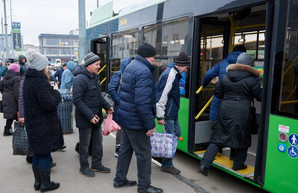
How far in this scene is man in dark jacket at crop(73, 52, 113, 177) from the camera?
4.03m

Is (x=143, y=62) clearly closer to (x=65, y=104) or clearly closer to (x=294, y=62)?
(x=294, y=62)

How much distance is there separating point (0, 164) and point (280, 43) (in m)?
4.69

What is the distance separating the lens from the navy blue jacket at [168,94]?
4.06 metres

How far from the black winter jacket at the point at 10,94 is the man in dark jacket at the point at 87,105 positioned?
2614mm

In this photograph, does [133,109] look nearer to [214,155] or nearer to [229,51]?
[214,155]

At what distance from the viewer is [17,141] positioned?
433 cm

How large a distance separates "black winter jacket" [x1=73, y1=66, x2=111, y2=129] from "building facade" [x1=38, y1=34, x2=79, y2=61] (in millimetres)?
101474

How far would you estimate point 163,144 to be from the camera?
13.1ft

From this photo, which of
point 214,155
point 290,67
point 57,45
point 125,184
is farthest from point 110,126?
point 57,45

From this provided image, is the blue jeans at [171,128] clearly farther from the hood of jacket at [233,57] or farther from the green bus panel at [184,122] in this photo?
the hood of jacket at [233,57]

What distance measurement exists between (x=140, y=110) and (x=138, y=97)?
16 centimetres

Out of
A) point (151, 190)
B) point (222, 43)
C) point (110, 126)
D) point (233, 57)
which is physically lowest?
point (151, 190)

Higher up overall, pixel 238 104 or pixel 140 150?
pixel 238 104

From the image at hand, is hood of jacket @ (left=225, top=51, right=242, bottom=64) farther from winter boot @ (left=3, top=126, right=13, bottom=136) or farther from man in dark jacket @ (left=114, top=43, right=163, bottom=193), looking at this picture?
winter boot @ (left=3, top=126, right=13, bottom=136)
